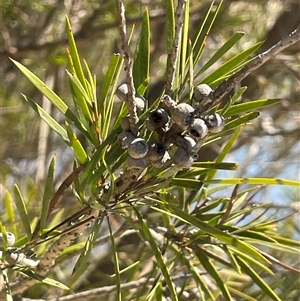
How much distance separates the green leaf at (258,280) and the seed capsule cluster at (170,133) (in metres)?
0.15

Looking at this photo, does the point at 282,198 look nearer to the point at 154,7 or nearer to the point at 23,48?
the point at 154,7

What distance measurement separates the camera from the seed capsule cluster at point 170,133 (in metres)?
0.35

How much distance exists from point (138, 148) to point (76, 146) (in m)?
0.06

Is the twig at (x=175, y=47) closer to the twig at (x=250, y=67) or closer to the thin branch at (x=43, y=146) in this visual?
the twig at (x=250, y=67)

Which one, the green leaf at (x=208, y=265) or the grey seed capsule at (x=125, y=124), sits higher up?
the grey seed capsule at (x=125, y=124)

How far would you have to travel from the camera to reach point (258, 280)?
1.51ft

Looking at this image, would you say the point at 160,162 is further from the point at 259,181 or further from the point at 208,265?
the point at 208,265

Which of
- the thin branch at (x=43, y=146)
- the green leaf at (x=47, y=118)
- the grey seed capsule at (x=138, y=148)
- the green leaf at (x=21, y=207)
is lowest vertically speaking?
the green leaf at (x=21, y=207)

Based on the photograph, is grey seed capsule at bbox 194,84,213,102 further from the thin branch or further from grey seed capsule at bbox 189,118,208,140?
the thin branch

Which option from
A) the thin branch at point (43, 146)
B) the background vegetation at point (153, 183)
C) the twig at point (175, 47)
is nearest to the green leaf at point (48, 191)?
the background vegetation at point (153, 183)

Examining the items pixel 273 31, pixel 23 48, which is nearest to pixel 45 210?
pixel 23 48

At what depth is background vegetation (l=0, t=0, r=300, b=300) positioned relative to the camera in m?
0.50

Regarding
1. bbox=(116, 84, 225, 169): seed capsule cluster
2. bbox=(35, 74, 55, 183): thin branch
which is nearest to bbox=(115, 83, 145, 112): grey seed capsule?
bbox=(116, 84, 225, 169): seed capsule cluster

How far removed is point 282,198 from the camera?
159cm
